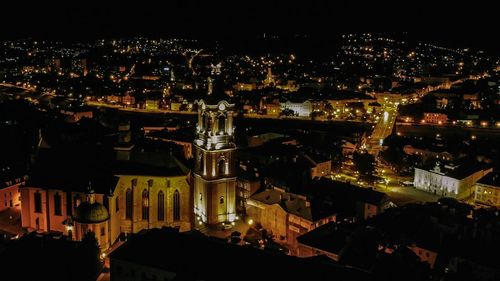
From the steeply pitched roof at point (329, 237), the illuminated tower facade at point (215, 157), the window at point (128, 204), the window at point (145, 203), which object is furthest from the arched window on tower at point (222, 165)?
the steeply pitched roof at point (329, 237)

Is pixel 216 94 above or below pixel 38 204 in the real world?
above

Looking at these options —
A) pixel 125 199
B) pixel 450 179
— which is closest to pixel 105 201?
pixel 125 199

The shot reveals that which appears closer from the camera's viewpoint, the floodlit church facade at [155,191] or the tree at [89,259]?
the tree at [89,259]

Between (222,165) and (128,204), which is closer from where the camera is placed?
(128,204)

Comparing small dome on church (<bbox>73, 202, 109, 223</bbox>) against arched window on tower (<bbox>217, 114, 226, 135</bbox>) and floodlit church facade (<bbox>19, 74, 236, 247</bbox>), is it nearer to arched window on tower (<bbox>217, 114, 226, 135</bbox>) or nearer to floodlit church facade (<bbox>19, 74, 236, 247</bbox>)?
floodlit church facade (<bbox>19, 74, 236, 247</bbox>)

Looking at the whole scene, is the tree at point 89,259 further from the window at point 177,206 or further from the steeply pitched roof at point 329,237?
the steeply pitched roof at point 329,237

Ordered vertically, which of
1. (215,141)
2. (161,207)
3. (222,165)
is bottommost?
(161,207)

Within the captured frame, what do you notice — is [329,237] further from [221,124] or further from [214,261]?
[221,124]
